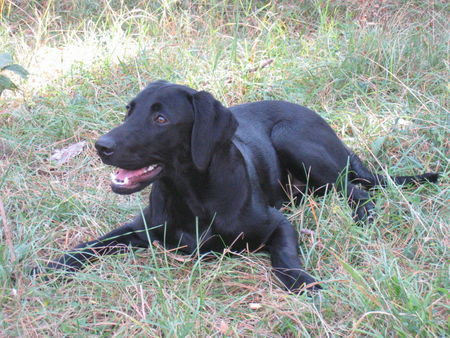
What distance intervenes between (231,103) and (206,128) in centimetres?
178

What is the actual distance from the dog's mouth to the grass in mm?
353

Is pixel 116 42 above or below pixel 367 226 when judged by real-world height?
above

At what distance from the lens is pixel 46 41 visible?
5660mm

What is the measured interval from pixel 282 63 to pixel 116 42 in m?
1.35

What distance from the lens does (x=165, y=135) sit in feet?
9.71

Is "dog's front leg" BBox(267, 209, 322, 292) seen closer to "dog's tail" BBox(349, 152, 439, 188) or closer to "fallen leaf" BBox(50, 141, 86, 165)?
"dog's tail" BBox(349, 152, 439, 188)

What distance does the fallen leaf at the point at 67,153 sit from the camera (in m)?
4.27

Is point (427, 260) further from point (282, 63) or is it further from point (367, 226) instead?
point (282, 63)

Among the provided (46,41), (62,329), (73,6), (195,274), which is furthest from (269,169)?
(73,6)

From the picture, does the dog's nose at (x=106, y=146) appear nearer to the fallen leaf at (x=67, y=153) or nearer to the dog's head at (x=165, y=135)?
the dog's head at (x=165, y=135)

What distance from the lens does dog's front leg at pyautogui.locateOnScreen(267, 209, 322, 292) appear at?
9.62ft

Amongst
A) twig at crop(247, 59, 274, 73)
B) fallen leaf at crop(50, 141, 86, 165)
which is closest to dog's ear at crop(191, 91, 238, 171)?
fallen leaf at crop(50, 141, 86, 165)

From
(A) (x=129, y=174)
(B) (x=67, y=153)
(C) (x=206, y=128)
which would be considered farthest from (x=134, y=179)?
(B) (x=67, y=153)

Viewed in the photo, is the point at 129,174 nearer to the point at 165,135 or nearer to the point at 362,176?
the point at 165,135
